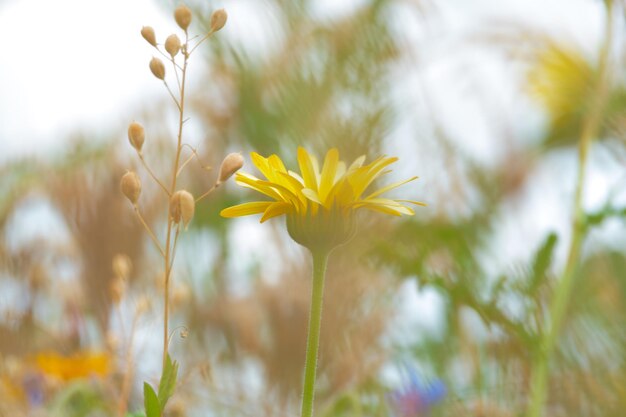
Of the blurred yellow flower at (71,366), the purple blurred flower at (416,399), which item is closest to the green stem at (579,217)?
the purple blurred flower at (416,399)

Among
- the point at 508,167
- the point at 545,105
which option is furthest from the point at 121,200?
the point at 545,105

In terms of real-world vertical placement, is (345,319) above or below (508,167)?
below

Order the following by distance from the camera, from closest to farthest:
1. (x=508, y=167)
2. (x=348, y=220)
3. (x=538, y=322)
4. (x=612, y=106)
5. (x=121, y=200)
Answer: (x=348, y=220) < (x=538, y=322) < (x=612, y=106) < (x=121, y=200) < (x=508, y=167)

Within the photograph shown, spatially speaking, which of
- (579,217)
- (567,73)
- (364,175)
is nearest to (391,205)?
(364,175)

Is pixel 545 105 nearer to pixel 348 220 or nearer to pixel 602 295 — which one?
pixel 602 295

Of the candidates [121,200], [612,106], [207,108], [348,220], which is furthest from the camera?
[207,108]

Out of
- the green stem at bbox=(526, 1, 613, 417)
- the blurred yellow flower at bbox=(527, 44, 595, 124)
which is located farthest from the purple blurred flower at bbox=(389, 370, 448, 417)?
the blurred yellow flower at bbox=(527, 44, 595, 124)

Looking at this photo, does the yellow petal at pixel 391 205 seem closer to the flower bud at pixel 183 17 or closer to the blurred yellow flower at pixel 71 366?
the flower bud at pixel 183 17
